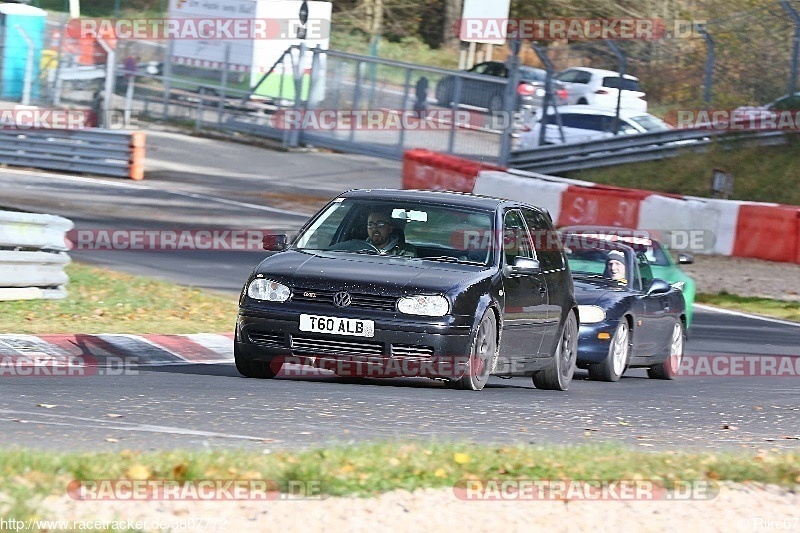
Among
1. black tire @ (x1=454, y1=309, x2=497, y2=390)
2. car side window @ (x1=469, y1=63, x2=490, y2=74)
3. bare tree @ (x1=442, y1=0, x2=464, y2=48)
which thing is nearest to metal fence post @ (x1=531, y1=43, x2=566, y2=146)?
car side window @ (x1=469, y1=63, x2=490, y2=74)

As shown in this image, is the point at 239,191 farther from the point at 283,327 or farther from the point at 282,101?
the point at 283,327

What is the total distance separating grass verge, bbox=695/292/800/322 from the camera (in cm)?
1994

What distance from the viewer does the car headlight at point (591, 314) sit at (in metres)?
13.1

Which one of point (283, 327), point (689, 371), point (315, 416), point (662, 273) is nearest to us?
point (315, 416)

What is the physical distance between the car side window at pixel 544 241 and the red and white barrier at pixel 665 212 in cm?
1133

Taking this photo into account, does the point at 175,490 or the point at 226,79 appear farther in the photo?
the point at 226,79

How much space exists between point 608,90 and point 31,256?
670 inches

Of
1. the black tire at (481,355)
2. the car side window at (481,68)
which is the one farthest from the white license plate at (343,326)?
the car side window at (481,68)

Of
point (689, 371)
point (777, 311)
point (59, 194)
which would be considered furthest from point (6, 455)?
point (59, 194)

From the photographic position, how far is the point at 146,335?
12672 mm

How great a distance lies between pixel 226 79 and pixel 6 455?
32588 millimetres

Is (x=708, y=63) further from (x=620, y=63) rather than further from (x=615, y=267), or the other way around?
(x=615, y=267)
